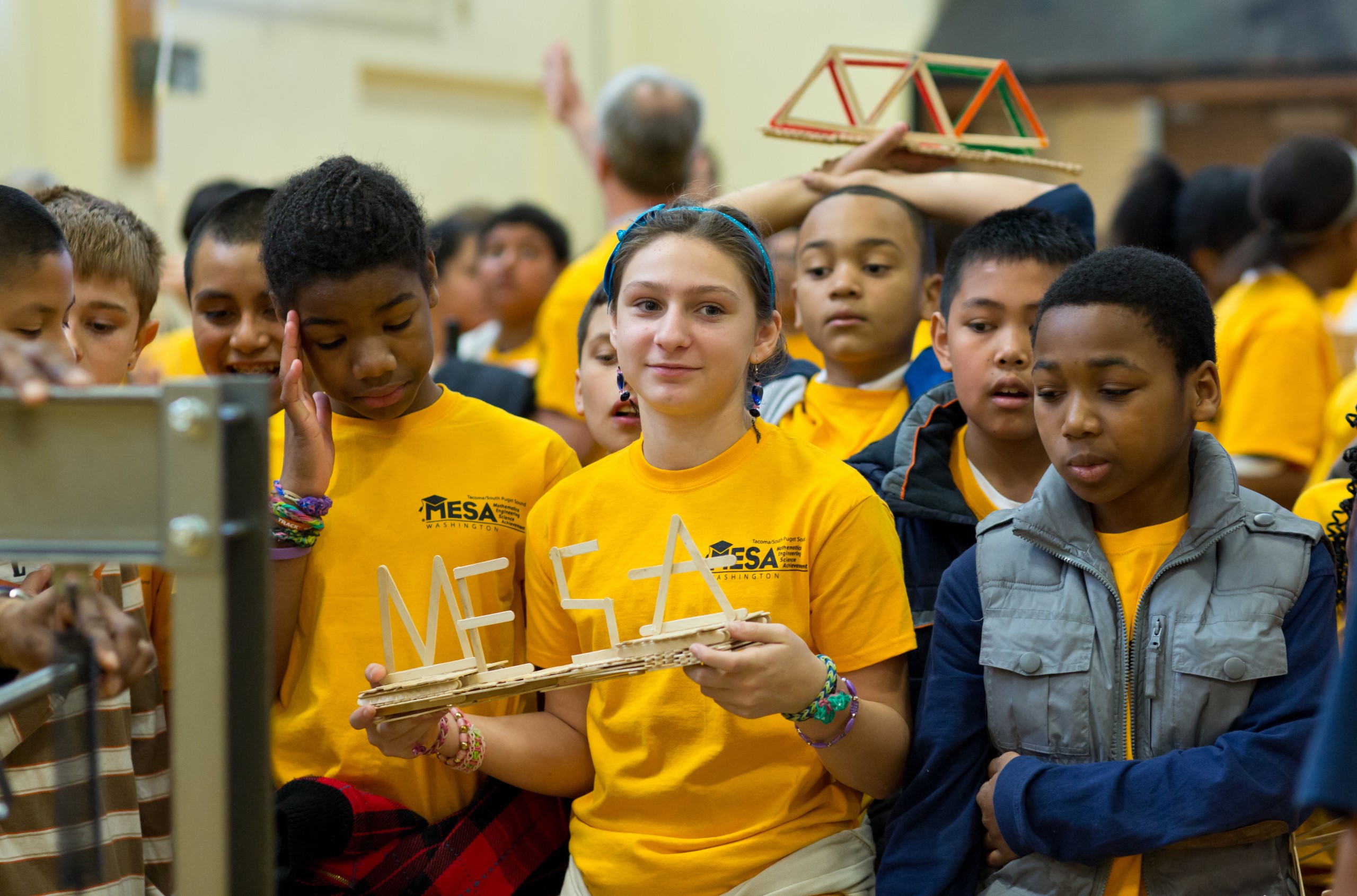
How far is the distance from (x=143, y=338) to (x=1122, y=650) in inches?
74.0

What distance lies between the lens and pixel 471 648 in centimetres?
169

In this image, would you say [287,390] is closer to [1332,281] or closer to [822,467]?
[822,467]

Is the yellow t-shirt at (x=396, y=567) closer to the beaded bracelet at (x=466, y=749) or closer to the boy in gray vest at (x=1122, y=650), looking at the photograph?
the beaded bracelet at (x=466, y=749)

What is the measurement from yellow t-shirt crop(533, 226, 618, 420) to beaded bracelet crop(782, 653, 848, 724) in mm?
2010

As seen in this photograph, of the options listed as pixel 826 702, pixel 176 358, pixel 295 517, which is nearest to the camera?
pixel 826 702

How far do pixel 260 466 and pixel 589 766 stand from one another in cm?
99

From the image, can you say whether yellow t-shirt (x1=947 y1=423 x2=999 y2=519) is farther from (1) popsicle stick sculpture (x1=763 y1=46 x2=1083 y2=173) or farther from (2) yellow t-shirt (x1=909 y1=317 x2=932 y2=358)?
(1) popsicle stick sculpture (x1=763 y1=46 x2=1083 y2=173)

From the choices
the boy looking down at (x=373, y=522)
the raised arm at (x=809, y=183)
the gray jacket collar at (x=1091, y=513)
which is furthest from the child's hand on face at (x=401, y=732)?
the raised arm at (x=809, y=183)

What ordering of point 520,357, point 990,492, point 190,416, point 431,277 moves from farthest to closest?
point 520,357 < point 990,492 < point 431,277 < point 190,416

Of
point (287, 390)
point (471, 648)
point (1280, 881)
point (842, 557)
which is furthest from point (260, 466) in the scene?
point (1280, 881)

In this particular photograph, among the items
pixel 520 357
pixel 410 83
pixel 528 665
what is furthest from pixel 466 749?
pixel 410 83

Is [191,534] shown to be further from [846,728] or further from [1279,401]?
[1279,401]

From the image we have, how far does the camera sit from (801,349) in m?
3.53

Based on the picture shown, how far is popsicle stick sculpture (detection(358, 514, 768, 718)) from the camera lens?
1526 mm
